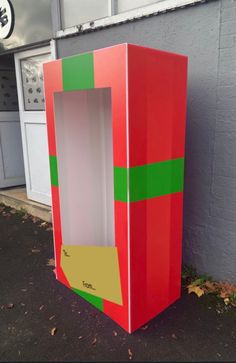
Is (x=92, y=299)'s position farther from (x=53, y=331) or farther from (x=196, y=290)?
(x=196, y=290)

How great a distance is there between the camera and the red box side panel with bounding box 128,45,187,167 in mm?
1767

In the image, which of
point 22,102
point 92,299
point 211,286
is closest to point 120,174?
point 92,299

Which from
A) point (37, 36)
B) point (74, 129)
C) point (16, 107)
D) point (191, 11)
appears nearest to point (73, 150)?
point (74, 129)

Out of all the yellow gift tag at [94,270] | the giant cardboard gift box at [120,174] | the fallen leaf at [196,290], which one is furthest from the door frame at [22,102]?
the fallen leaf at [196,290]

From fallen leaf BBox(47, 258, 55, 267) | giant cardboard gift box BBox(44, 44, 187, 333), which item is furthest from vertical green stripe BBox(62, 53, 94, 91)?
fallen leaf BBox(47, 258, 55, 267)

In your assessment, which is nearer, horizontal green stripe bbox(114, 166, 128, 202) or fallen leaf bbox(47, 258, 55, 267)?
horizontal green stripe bbox(114, 166, 128, 202)

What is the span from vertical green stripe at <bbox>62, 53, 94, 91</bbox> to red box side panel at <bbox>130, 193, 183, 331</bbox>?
844 millimetres

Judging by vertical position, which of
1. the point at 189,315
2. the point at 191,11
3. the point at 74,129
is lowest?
the point at 189,315

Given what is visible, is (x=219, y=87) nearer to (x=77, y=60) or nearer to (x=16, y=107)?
Result: (x=77, y=60)

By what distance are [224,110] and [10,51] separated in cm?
309

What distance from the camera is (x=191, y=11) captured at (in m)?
2.30

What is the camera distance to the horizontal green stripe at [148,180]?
6.09 feet

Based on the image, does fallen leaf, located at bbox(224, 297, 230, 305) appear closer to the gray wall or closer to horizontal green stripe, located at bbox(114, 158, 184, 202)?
the gray wall

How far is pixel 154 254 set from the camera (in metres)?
2.11
